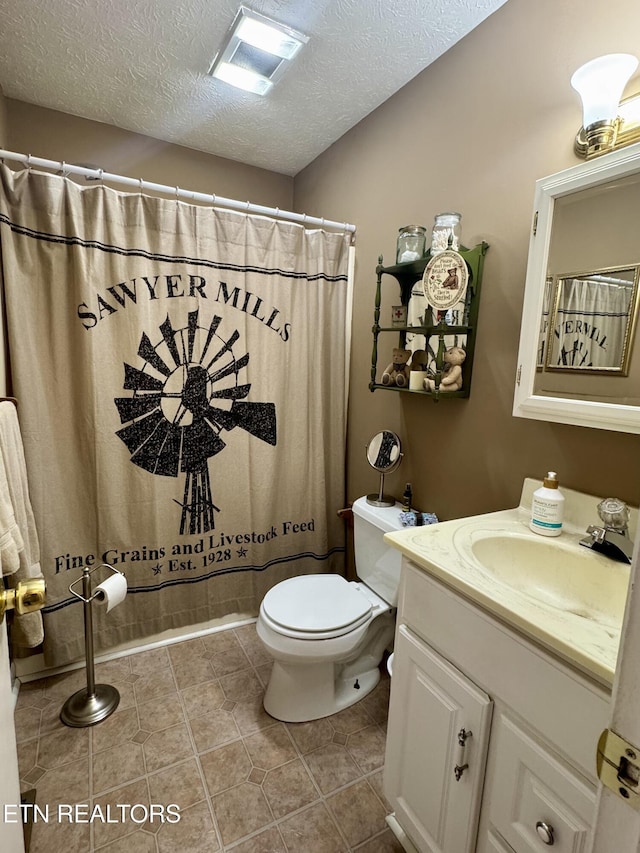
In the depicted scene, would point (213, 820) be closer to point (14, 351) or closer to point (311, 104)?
point (14, 351)

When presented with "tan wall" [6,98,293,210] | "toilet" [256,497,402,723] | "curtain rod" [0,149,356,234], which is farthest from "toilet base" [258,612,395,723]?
"tan wall" [6,98,293,210]

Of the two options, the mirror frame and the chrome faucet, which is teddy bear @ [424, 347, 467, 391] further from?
the chrome faucet

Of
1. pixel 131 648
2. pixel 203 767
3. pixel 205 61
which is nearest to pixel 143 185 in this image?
pixel 205 61

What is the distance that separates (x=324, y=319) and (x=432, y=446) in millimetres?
864

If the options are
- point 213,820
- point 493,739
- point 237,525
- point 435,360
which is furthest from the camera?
point 237,525

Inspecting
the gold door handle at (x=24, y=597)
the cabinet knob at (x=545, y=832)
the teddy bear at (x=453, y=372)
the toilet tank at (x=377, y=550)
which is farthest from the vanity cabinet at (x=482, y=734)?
the gold door handle at (x=24, y=597)

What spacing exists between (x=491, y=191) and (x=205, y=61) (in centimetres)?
118

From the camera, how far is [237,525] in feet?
6.81

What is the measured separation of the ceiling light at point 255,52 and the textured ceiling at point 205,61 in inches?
1.1

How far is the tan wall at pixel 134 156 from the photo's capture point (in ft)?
6.36

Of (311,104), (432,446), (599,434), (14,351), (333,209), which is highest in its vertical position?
(311,104)

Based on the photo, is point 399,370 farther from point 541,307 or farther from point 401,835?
point 401,835

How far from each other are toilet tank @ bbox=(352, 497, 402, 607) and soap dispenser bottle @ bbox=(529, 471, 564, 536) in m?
0.53

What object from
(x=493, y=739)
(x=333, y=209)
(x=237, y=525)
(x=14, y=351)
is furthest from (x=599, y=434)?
(x=14, y=351)
